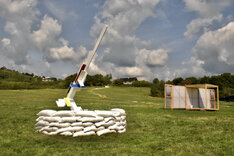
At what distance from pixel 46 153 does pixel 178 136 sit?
453 cm

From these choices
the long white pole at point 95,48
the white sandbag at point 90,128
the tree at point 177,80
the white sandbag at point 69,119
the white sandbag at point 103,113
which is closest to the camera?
the white sandbag at point 69,119

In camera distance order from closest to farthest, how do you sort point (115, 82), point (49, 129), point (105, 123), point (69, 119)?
point (69, 119), point (49, 129), point (105, 123), point (115, 82)

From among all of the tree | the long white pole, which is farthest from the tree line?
the long white pole

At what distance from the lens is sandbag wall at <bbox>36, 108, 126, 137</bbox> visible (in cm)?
653

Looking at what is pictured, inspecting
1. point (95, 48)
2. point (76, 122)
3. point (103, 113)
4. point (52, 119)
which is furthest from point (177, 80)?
point (52, 119)

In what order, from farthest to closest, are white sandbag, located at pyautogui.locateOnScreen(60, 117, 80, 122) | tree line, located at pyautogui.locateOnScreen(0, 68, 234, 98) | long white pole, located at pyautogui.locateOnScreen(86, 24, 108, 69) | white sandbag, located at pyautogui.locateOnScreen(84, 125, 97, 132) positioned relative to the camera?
tree line, located at pyautogui.locateOnScreen(0, 68, 234, 98)
long white pole, located at pyautogui.locateOnScreen(86, 24, 108, 69)
white sandbag, located at pyautogui.locateOnScreen(84, 125, 97, 132)
white sandbag, located at pyautogui.locateOnScreen(60, 117, 80, 122)

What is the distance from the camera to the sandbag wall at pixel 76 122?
21.4 ft

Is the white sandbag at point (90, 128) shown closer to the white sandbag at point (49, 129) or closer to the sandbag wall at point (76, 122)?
the sandbag wall at point (76, 122)

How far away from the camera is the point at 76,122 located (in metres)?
6.57

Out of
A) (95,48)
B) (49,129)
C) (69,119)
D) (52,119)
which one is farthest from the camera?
(95,48)

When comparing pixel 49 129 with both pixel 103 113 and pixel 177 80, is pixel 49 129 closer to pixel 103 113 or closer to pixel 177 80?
pixel 103 113

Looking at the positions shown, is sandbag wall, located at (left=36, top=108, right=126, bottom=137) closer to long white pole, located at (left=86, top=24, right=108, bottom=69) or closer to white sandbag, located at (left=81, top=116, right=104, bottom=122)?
white sandbag, located at (left=81, top=116, right=104, bottom=122)

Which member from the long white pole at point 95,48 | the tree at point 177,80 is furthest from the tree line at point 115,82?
the long white pole at point 95,48

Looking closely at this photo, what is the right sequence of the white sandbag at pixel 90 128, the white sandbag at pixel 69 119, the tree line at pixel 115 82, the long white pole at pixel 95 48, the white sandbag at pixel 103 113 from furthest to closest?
1. the tree line at pixel 115 82
2. the long white pole at pixel 95 48
3. the white sandbag at pixel 103 113
4. the white sandbag at pixel 90 128
5. the white sandbag at pixel 69 119
